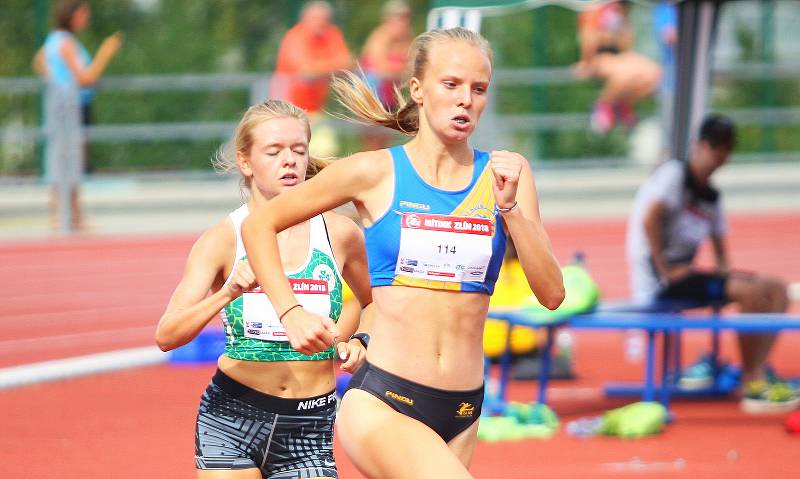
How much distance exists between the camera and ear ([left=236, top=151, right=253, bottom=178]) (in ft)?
15.5

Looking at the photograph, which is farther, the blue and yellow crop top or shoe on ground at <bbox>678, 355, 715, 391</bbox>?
shoe on ground at <bbox>678, 355, 715, 391</bbox>

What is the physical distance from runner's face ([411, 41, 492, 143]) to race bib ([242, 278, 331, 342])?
2.35 ft

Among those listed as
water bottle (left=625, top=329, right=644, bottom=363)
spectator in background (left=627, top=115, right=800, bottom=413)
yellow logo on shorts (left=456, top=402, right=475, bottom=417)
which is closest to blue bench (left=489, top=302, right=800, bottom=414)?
spectator in background (left=627, top=115, right=800, bottom=413)

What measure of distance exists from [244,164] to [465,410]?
1185 mm

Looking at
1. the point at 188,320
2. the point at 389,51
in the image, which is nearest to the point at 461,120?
the point at 188,320

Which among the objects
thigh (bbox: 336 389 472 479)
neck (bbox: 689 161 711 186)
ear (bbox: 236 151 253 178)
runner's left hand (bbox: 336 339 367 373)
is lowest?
thigh (bbox: 336 389 472 479)

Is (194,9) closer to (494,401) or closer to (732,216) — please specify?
(732,216)

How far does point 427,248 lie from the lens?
13.4 ft

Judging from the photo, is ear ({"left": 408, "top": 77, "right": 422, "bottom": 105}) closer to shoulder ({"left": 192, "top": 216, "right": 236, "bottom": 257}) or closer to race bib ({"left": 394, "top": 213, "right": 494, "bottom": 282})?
race bib ({"left": 394, "top": 213, "right": 494, "bottom": 282})

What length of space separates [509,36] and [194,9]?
15.0 feet

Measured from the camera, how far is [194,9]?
67.1 ft

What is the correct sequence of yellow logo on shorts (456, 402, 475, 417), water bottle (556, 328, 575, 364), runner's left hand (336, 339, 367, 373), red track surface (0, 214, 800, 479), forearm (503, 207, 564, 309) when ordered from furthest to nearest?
water bottle (556, 328, 575, 364), red track surface (0, 214, 800, 479), runner's left hand (336, 339, 367, 373), yellow logo on shorts (456, 402, 475, 417), forearm (503, 207, 564, 309)

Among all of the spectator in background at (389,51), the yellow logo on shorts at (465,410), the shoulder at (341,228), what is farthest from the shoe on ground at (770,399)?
the spectator in background at (389,51)

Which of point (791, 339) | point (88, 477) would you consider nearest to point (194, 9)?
point (791, 339)
